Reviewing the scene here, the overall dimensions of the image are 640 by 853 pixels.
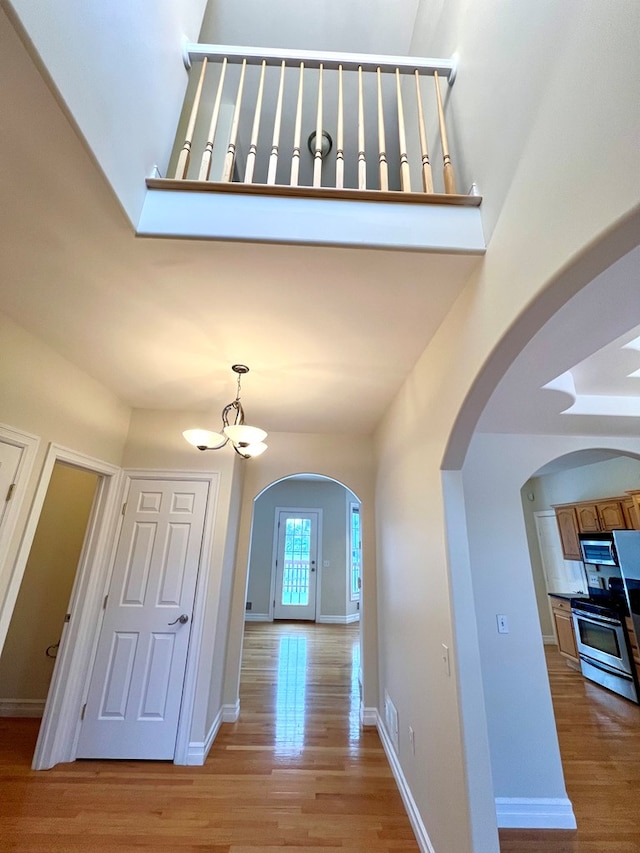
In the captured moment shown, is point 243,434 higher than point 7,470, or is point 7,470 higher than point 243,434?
point 243,434

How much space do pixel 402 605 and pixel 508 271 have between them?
7.04ft

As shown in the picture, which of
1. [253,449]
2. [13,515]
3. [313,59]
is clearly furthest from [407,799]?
[313,59]

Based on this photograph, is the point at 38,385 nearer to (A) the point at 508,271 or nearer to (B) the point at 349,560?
(A) the point at 508,271

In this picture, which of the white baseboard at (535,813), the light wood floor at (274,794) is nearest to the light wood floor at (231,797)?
the light wood floor at (274,794)

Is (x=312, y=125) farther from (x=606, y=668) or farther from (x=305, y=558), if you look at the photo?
(x=305, y=558)

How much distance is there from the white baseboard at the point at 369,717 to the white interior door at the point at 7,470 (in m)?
3.18

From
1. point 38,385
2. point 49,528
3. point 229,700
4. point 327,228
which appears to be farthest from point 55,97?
point 229,700

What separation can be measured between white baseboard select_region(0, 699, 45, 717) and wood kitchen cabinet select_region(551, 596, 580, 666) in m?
5.92

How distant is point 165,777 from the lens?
2385 millimetres

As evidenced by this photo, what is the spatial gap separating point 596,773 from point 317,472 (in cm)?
305

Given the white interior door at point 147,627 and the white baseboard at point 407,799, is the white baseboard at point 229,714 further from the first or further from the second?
the white baseboard at point 407,799

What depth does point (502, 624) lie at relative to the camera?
2266 millimetres

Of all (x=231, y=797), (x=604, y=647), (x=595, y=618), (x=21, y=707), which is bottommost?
(x=231, y=797)

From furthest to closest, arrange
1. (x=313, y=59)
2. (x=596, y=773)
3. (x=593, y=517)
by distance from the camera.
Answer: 1. (x=593, y=517)
2. (x=596, y=773)
3. (x=313, y=59)
